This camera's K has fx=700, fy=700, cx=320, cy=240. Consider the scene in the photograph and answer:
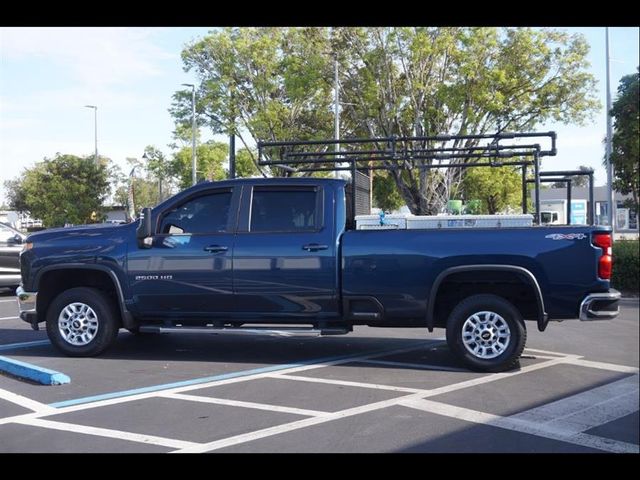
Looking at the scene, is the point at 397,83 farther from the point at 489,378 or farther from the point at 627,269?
the point at 489,378

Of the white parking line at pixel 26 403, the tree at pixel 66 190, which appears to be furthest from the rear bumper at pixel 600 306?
the tree at pixel 66 190

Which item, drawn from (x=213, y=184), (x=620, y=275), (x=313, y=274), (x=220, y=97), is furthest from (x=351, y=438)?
(x=220, y=97)

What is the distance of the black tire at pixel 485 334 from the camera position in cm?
720

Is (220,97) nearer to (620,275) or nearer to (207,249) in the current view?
(620,275)

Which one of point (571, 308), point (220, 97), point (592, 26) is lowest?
point (571, 308)

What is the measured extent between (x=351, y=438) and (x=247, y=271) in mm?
2935

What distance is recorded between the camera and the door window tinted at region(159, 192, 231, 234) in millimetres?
7930

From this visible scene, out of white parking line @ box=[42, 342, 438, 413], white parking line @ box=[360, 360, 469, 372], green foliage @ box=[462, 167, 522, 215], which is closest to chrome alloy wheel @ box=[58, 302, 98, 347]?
white parking line @ box=[42, 342, 438, 413]

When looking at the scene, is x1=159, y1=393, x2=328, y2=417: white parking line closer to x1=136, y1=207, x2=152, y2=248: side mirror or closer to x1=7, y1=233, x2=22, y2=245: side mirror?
x1=136, y1=207, x2=152, y2=248: side mirror

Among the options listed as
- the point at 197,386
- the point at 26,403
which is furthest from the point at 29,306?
the point at 197,386

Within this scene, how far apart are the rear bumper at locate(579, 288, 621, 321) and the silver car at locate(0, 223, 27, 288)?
11.6m

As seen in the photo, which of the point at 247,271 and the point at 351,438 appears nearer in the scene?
the point at 351,438

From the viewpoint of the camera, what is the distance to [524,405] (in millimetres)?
5988

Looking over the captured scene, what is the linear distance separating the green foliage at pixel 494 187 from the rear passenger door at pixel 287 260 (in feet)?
73.6
